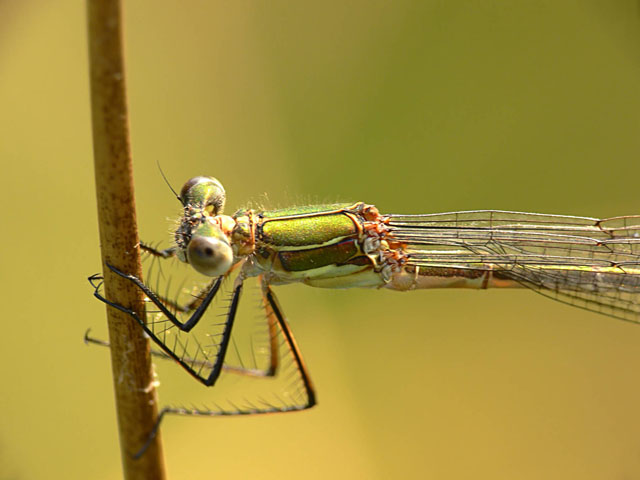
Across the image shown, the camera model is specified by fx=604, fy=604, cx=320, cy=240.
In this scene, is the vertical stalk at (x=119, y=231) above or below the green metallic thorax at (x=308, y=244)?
below

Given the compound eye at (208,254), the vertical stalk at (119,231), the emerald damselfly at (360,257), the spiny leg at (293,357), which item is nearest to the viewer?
the vertical stalk at (119,231)

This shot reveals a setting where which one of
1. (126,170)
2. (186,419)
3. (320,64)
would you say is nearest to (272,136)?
(320,64)

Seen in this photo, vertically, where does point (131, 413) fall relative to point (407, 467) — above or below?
above

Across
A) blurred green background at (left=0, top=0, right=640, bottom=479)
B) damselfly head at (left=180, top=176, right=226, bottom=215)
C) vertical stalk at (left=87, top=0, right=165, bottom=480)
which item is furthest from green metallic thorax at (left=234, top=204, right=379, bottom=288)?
vertical stalk at (left=87, top=0, right=165, bottom=480)

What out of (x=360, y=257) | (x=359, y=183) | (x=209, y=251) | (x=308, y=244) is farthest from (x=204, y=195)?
(x=359, y=183)

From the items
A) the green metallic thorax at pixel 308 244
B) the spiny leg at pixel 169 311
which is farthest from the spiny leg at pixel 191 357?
the green metallic thorax at pixel 308 244

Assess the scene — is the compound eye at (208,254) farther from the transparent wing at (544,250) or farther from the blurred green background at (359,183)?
the transparent wing at (544,250)

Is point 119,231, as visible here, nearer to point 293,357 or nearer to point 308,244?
point 308,244

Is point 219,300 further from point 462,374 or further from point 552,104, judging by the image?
point 552,104
